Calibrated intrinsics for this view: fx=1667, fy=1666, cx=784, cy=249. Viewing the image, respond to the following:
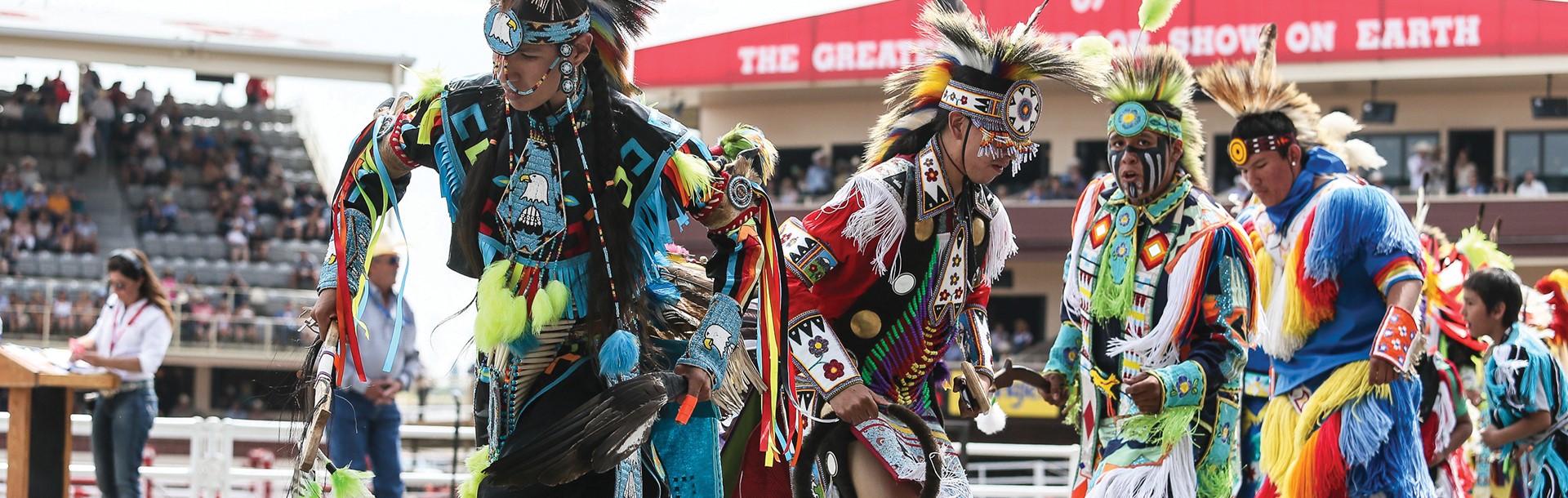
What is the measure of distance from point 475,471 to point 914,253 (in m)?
1.63

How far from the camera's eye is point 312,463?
3949 millimetres

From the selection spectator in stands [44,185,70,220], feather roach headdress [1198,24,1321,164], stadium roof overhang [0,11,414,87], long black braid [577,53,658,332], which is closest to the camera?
long black braid [577,53,658,332]

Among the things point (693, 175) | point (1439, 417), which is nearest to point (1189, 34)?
point (1439, 417)

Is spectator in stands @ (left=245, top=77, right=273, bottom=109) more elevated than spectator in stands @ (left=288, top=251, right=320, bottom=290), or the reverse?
spectator in stands @ (left=245, top=77, right=273, bottom=109)

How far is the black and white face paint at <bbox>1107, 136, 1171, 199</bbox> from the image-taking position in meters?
5.93

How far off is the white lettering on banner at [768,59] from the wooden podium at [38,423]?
69.4ft

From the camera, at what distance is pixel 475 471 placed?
401 cm

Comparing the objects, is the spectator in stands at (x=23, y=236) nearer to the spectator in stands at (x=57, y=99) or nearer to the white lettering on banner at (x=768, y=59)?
the spectator in stands at (x=57, y=99)

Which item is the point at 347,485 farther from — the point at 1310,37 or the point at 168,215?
the point at 1310,37

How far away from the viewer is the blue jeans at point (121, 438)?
29.4 ft

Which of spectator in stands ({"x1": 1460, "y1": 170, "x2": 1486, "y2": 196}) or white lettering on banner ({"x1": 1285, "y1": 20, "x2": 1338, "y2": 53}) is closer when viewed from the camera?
spectator in stands ({"x1": 1460, "y1": 170, "x2": 1486, "y2": 196})

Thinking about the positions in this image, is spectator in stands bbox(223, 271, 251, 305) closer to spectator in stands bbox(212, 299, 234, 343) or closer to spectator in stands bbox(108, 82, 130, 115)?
spectator in stands bbox(212, 299, 234, 343)

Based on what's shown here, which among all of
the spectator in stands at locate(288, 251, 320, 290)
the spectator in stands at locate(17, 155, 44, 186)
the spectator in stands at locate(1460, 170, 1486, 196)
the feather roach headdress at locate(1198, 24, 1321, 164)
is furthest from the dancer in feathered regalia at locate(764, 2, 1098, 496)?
the spectator in stands at locate(17, 155, 44, 186)

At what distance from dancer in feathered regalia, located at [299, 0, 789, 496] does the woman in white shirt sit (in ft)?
18.1
